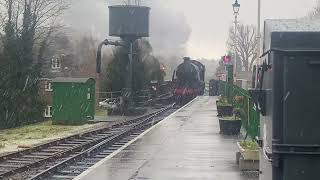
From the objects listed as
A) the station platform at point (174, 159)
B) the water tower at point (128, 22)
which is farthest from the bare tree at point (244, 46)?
the station platform at point (174, 159)

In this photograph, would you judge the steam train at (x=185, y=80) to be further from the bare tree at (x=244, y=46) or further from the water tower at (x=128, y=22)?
the bare tree at (x=244, y=46)

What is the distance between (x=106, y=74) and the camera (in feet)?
151

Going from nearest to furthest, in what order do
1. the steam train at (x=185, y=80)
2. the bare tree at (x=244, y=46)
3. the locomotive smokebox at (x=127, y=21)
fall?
the locomotive smokebox at (x=127, y=21) < the steam train at (x=185, y=80) < the bare tree at (x=244, y=46)

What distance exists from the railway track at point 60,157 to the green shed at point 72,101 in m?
5.57

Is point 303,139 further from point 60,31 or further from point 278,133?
point 60,31

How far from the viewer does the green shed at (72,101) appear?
2820 cm

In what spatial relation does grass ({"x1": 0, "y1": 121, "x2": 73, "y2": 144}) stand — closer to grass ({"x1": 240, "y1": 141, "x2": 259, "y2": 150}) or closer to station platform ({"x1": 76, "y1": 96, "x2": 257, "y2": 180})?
station platform ({"x1": 76, "y1": 96, "x2": 257, "y2": 180})

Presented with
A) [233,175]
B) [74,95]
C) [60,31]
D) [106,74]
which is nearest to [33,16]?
[60,31]

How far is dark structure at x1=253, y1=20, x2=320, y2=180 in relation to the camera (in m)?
4.72

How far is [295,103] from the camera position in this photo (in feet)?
15.6

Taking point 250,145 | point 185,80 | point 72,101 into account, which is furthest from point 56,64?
point 250,145

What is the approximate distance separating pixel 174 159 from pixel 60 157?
13.4 feet

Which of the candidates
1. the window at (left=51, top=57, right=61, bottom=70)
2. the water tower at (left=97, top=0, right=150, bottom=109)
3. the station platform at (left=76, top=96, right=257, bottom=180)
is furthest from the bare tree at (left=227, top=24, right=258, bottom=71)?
the station platform at (left=76, top=96, right=257, bottom=180)

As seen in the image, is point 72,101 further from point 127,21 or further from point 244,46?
point 244,46
